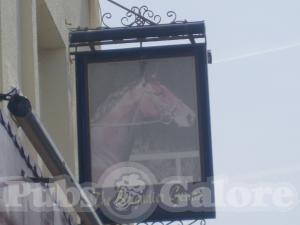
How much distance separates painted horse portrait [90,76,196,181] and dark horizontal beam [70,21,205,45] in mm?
418

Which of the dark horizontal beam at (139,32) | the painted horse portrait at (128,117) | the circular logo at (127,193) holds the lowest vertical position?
the circular logo at (127,193)

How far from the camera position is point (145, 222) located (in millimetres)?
8602

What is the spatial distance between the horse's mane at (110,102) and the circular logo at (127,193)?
0.41 m

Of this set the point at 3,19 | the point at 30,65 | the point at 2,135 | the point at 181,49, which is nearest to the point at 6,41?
the point at 3,19

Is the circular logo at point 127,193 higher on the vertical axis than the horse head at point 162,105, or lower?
lower

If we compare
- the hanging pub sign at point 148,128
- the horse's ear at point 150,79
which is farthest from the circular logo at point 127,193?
the horse's ear at point 150,79

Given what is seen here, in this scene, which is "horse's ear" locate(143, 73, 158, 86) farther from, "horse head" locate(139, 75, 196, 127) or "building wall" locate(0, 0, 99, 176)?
"building wall" locate(0, 0, 99, 176)

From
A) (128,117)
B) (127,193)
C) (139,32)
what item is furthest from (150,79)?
(127,193)

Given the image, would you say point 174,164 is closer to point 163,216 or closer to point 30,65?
point 163,216

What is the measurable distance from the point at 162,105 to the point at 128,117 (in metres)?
0.27

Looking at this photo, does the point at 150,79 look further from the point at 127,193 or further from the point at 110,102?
the point at 127,193

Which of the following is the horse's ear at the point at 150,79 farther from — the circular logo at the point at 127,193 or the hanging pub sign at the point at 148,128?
the circular logo at the point at 127,193

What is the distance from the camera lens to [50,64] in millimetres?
10164

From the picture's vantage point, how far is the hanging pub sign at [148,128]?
8.57 meters
